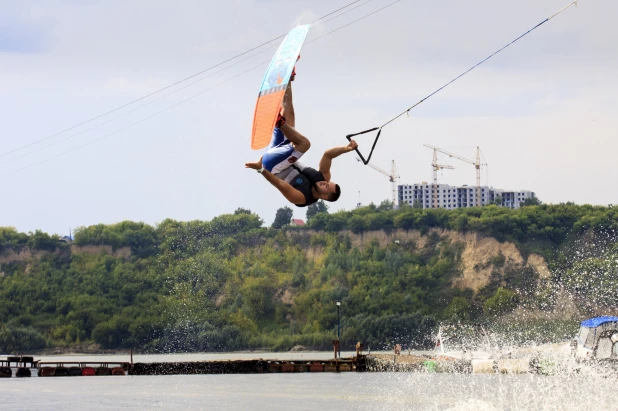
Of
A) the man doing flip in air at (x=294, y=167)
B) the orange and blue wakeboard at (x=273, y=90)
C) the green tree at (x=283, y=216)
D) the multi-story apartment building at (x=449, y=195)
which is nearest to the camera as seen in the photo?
the orange and blue wakeboard at (x=273, y=90)

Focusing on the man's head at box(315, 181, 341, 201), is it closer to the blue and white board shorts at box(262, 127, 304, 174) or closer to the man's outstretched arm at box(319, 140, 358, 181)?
the man's outstretched arm at box(319, 140, 358, 181)

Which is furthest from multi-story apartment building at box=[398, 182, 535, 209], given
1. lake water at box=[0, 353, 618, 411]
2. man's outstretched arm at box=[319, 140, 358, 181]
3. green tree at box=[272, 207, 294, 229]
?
man's outstretched arm at box=[319, 140, 358, 181]

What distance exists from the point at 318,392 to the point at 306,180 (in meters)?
31.8

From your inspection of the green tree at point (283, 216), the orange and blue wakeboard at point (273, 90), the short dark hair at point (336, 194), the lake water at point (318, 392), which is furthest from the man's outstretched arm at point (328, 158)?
the green tree at point (283, 216)

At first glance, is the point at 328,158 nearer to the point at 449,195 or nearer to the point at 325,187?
the point at 325,187

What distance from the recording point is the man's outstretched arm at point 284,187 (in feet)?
50.6

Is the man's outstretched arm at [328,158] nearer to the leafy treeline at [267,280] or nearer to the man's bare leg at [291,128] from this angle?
the man's bare leg at [291,128]

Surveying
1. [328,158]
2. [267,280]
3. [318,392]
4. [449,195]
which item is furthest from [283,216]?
[328,158]

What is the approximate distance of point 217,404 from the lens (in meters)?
42.8

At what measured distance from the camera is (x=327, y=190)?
625 inches

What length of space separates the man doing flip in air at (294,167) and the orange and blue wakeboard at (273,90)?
46cm

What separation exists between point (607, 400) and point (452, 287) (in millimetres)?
71268

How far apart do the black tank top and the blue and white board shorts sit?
0.59 ft

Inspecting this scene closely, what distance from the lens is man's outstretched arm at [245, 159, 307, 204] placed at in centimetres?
1542
